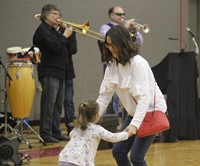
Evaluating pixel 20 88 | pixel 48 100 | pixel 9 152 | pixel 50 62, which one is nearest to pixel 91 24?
pixel 50 62

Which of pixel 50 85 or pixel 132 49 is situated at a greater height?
pixel 132 49

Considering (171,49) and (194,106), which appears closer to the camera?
(194,106)

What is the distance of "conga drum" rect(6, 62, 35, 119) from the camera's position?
832 centimetres

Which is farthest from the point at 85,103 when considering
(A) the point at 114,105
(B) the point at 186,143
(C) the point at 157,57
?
(C) the point at 157,57

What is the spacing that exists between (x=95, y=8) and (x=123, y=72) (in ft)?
22.1

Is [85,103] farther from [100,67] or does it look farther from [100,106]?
[100,67]

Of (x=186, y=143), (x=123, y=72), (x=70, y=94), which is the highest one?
(x=123, y=72)

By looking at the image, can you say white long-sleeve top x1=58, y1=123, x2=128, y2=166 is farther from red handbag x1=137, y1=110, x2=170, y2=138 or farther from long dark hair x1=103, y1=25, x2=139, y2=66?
long dark hair x1=103, y1=25, x2=139, y2=66

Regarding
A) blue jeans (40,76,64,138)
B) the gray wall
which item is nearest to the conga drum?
blue jeans (40,76,64,138)

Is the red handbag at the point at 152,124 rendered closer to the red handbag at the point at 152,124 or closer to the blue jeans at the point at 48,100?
the red handbag at the point at 152,124

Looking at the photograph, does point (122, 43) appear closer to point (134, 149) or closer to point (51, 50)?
point (134, 149)

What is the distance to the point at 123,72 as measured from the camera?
4914 mm

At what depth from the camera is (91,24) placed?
11430 millimetres

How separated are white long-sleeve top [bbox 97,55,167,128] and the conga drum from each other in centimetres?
342
